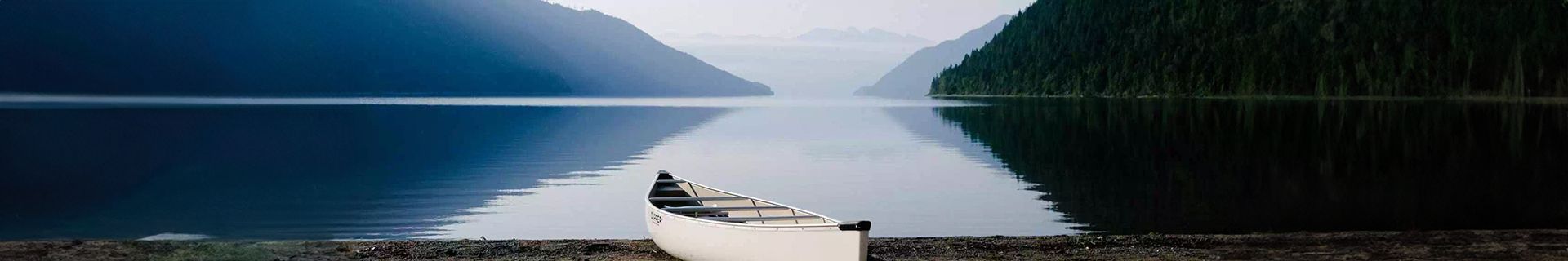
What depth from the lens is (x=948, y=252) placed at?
1431cm

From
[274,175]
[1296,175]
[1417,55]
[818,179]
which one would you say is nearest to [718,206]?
[818,179]

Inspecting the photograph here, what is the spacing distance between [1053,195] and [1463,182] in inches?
429

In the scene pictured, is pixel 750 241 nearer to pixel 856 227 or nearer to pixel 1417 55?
pixel 856 227

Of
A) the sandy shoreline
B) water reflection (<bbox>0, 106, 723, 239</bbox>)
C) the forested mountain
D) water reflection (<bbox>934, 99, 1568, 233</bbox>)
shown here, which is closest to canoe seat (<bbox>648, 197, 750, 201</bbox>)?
the sandy shoreline

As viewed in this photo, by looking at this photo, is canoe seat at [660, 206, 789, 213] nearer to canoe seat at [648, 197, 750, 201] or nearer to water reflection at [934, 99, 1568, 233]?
canoe seat at [648, 197, 750, 201]

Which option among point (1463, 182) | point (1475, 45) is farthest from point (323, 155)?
point (1475, 45)

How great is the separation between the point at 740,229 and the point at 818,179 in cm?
2230

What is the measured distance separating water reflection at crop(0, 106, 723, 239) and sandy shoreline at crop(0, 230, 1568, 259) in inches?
242

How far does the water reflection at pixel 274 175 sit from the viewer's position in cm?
2431

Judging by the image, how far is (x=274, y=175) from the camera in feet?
123

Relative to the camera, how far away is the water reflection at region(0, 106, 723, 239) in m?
24.3

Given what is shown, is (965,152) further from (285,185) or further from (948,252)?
(948,252)

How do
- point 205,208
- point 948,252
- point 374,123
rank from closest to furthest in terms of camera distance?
point 948,252 < point 205,208 < point 374,123

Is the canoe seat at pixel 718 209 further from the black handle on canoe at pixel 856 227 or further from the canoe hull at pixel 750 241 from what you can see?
the black handle on canoe at pixel 856 227
